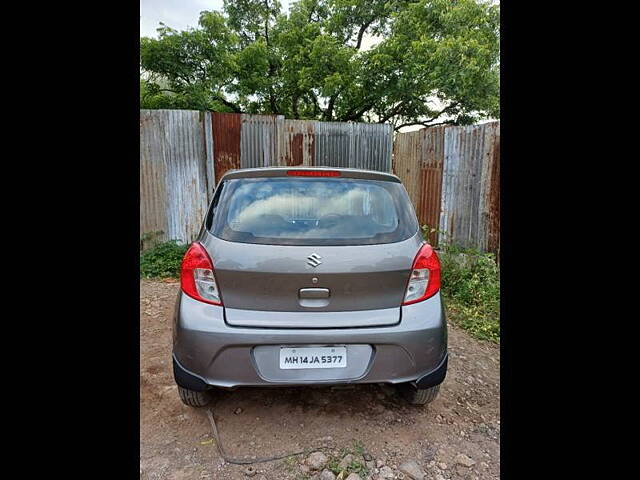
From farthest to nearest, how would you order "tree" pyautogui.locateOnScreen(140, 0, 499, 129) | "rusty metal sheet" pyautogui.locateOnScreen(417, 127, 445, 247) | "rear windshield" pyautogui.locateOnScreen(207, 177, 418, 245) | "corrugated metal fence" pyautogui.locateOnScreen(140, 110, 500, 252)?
"tree" pyautogui.locateOnScreen(140, 0, 499, 129) → "rusty metal sheet" pyautogui.locateOnScreen(417, 127, 445, 247) → "corrugated metal fence" pyautogui.locateOnScreen(140, 110, 500, 252) → "rear windshield" pyautogui.locateOnScreen(207, 177, 418, 245)

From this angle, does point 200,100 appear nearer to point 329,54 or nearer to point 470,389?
point 329,54

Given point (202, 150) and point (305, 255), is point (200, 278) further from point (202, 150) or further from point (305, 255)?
point (202, 150)

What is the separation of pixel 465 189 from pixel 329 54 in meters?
7.06

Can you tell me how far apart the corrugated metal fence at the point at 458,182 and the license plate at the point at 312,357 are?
3.46 metres

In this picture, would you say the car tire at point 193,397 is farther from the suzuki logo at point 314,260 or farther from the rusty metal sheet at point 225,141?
the rusty metal sheet at point 225,141

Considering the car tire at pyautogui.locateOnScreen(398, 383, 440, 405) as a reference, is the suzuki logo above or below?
above

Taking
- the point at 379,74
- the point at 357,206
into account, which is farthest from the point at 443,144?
the point at 379,74

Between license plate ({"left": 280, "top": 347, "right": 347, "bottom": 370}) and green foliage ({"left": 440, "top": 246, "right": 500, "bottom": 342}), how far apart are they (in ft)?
7.36

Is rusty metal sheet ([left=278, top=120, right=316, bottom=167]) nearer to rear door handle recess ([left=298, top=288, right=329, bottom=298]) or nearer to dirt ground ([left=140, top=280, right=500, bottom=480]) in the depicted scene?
dirt ground ([left=140, top=280, right=500, bottom=480])

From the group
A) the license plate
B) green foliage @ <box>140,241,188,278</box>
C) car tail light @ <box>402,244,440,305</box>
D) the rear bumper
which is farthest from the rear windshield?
green foliage @ <box>140,241,188,278</box>

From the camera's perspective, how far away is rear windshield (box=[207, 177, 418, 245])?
195cm

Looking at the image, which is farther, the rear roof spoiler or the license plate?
the rear roof spoiler

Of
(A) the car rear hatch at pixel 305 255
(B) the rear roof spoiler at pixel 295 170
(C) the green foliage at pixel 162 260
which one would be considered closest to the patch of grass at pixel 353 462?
(A) the car rear hatch at pixel 305 255

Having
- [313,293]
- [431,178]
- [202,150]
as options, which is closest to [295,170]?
[313,293]
